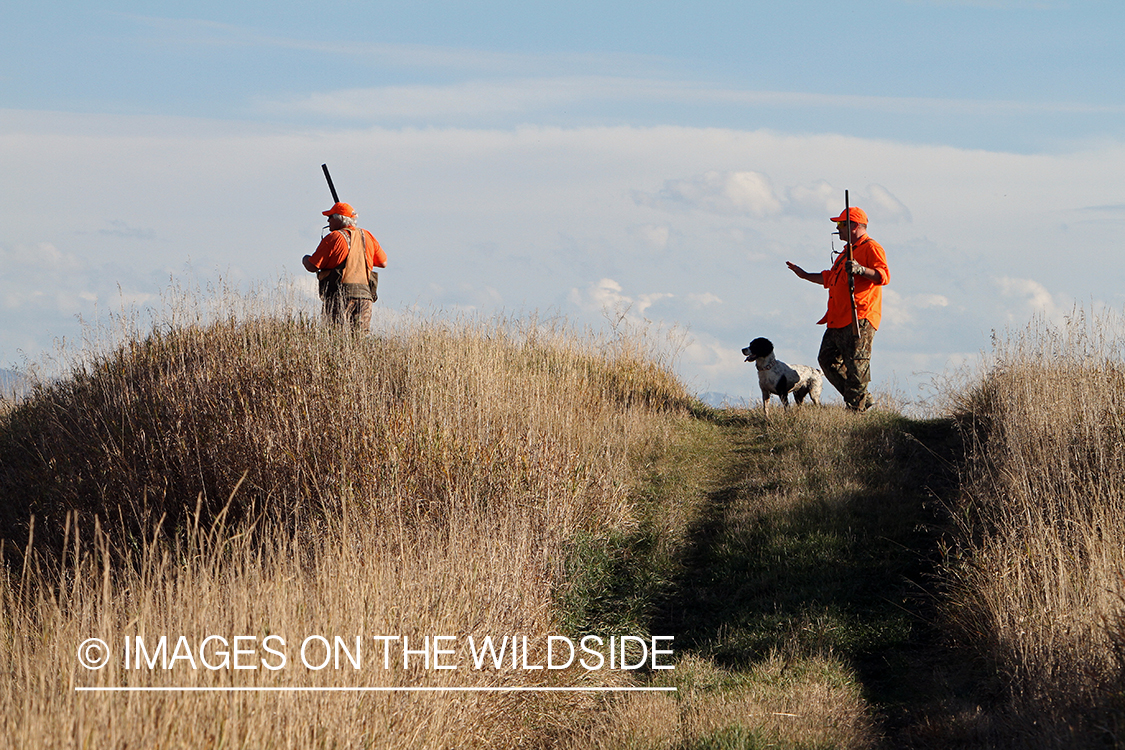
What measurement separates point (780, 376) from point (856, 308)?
49.6 inches

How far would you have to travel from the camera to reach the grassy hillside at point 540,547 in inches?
178

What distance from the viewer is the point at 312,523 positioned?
6.66m

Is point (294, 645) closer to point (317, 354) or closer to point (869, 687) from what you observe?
point (869, 687)

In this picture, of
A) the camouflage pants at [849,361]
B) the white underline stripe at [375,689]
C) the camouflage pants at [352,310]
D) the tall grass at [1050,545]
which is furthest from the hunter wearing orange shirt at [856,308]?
the white underline stripe at [375,689]

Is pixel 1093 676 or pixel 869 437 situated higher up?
pixel 869 437

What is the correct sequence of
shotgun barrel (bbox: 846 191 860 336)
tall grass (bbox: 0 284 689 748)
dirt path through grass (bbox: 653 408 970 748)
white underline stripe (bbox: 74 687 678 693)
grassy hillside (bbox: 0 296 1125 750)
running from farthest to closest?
shotgun barrel (bbox: 846 191 860 336) < dirt path through grass (bbox: 653 408 970 748) < grassy hillside (bbox: 0 296 1125 750) < tall grass (bbox: 0 284 689 748) < white underline stripe (bbox: 74 687 678 693)

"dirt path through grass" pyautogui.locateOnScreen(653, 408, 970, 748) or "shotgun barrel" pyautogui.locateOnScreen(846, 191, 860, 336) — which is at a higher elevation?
"shotgun barrel" pyautogui.locateOnScreen(846, 191, 860, 336)

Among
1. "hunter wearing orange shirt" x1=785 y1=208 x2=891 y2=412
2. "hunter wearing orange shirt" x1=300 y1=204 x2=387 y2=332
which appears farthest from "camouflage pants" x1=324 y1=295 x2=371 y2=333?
"hunter wearing orange shirt" x1=785 y1=208 x2=891 y2=412

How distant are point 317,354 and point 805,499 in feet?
15.7

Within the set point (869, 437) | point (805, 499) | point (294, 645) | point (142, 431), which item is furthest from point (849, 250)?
point (294, 645)

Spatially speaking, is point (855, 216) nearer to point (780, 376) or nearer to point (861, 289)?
point (861, 289)

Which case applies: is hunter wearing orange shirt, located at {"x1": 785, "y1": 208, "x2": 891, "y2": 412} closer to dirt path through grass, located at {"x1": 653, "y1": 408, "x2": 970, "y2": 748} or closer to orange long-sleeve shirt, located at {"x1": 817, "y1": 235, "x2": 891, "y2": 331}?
→ orange long-sleeve shirt, located at {"x1": 817, "y1": 235, "x2": 891, "y2": 331}

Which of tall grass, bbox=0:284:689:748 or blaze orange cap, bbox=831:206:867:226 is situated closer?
tall grass, bbox=0:284:689:748

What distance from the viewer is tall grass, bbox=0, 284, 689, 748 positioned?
4.17m
